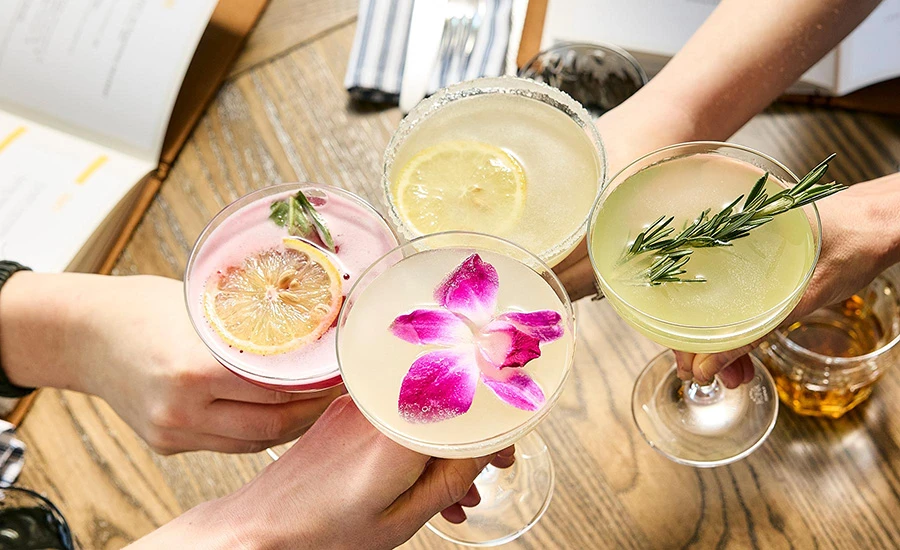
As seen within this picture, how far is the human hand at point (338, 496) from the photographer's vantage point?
1135 mm

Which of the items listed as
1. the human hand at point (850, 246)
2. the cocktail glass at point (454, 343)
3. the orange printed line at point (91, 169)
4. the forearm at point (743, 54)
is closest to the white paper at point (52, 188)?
the orange printed line at point (91, 169)

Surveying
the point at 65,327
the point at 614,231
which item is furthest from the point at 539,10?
the point at 65,327

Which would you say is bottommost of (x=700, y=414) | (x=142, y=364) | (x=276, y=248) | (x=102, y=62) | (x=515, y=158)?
(x=700, y=414)

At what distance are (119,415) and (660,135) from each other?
1040mm

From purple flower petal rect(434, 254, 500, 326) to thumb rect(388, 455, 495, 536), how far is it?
0.67ft

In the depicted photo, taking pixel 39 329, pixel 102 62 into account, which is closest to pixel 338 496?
pixel 39 329

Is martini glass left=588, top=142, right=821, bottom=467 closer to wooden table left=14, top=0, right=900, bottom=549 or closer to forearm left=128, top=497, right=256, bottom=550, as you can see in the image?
wooden table left=14, top=0, right=900, bottom=549

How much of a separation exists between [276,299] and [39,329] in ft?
2.01

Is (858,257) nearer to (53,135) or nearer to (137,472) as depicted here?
(137,472)

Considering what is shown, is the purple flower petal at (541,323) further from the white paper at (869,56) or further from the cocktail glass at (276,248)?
→ the white paper at (869,56)

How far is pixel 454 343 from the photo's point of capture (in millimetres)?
1095

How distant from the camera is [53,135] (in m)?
1.91

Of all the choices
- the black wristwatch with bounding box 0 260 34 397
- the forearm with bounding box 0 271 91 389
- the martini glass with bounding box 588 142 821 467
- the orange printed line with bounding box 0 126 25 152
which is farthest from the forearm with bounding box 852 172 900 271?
the orange printed line with bounding box 0 126 25 152

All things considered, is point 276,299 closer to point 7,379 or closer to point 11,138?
point 7,379
